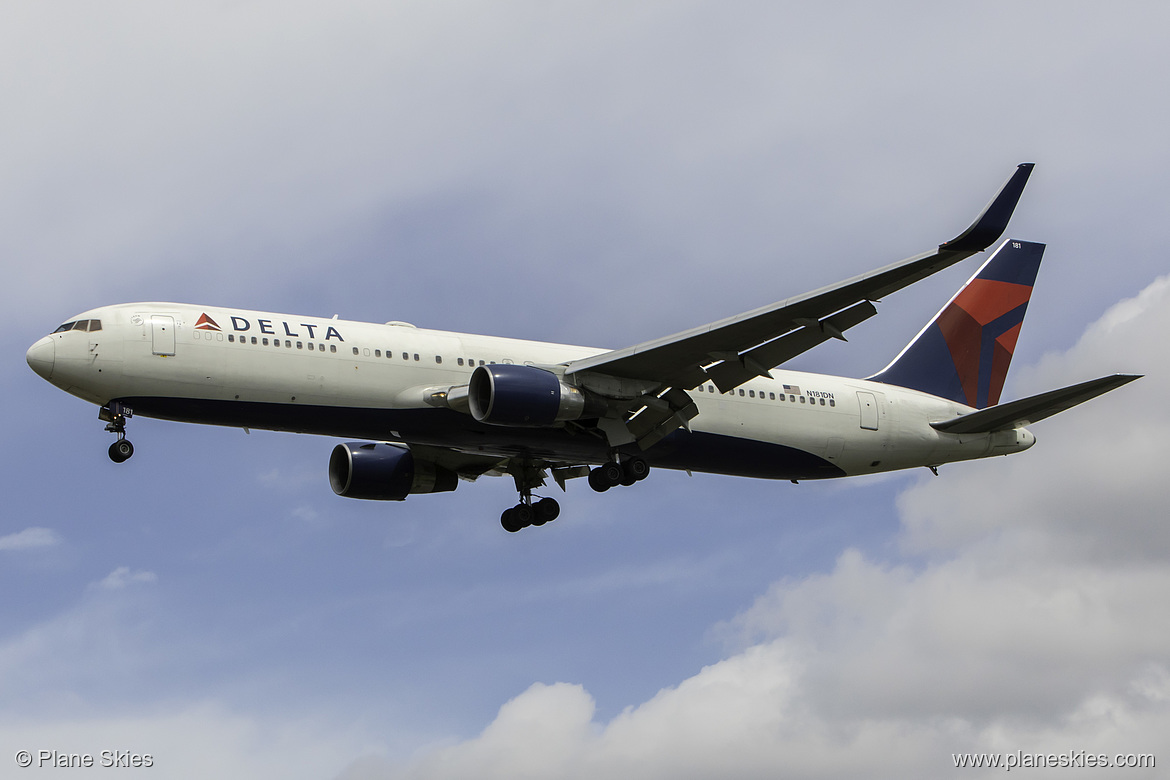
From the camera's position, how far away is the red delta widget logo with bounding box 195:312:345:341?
28766 mm

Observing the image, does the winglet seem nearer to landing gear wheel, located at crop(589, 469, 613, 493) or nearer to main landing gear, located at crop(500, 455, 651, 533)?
landing gear wheel, located at crop(589, 469, 613, 493)

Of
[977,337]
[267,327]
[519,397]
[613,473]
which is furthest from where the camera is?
[977,337]

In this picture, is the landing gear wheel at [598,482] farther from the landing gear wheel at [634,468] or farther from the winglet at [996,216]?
the winglet at [996,216]

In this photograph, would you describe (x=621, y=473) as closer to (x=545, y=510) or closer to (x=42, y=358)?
(x=545, y=510)

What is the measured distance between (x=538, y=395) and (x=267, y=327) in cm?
648

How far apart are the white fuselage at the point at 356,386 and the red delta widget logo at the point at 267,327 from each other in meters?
0.03

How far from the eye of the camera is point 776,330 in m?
28.9

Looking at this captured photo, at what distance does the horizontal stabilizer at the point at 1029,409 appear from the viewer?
3025 cm

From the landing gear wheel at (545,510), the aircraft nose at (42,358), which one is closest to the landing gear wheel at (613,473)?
the landing gear wheel at (545,510)

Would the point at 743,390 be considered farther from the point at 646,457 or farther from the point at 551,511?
the point at 551,511

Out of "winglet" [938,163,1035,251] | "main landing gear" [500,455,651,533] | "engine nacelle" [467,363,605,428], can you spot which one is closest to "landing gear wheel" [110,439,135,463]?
"engine nacelle" [467,363,605,428]

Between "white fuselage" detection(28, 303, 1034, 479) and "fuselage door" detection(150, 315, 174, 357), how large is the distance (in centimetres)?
2

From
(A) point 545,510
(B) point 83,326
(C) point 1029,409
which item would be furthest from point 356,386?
(C) point 1029,409

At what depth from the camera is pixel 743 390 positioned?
111 feet
